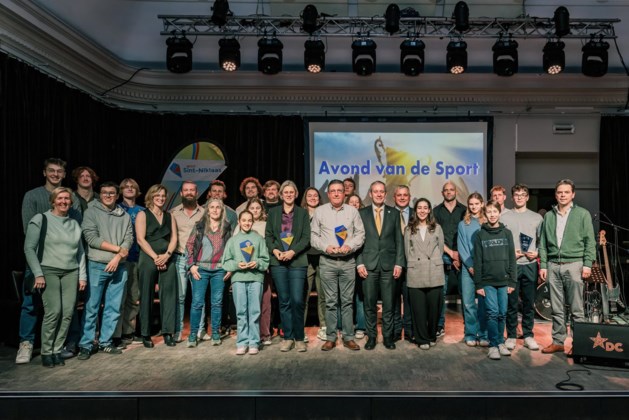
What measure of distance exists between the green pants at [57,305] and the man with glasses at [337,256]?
2026 millimetres

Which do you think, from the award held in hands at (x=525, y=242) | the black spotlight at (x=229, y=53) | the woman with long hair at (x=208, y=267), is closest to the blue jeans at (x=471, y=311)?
the award held in hands at (x=525, y=242)

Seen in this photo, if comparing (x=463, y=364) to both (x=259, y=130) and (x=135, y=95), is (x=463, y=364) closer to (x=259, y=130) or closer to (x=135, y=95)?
(x=259, y=130)

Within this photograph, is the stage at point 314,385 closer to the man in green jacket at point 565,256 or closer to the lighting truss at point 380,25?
the man in green jacket at point 565,256

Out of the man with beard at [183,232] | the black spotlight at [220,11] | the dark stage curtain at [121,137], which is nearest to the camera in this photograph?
the man with beard at [183,232]

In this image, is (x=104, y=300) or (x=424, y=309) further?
(x=424, y=309)

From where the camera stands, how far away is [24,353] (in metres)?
4.12

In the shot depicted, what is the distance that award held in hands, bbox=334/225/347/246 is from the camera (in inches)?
175

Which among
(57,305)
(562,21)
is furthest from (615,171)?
(57,305)

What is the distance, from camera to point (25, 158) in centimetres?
535

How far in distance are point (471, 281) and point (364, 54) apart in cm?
361

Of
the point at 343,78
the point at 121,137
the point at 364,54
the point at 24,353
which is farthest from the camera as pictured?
the point at 121,137

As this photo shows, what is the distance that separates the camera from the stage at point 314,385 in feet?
10.4

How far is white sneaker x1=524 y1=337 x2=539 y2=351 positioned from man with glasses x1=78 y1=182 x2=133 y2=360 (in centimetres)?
356

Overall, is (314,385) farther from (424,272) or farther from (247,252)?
(424,272)
